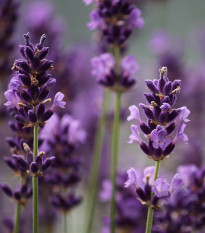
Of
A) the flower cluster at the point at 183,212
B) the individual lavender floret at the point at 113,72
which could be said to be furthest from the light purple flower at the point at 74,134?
the flower cluster at the point at 183,212

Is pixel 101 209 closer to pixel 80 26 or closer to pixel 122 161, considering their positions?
pixel 122 161

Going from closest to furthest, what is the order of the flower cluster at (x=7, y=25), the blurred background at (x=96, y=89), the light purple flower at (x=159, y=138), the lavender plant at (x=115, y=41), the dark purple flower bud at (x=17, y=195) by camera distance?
the light purple flower at (x=159, y=138)
the dark purple flower bud at (x=17, y=195)
the lavender plant at (x=115, y=41)
the flower cluster at (x=7, y=25)
the blurred background at (x=96, y=89)

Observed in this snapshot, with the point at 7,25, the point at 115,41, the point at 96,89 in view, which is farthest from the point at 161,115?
the point at 96,89

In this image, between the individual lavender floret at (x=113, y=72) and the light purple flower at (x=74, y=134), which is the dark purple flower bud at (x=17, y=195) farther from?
the individual lavender floret at (x=113, y=72)

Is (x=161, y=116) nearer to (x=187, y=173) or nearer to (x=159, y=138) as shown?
(x=159, y=138)

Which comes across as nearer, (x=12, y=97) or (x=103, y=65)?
(x=12, y=97)

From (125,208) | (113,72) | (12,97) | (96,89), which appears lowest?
(125,208)
